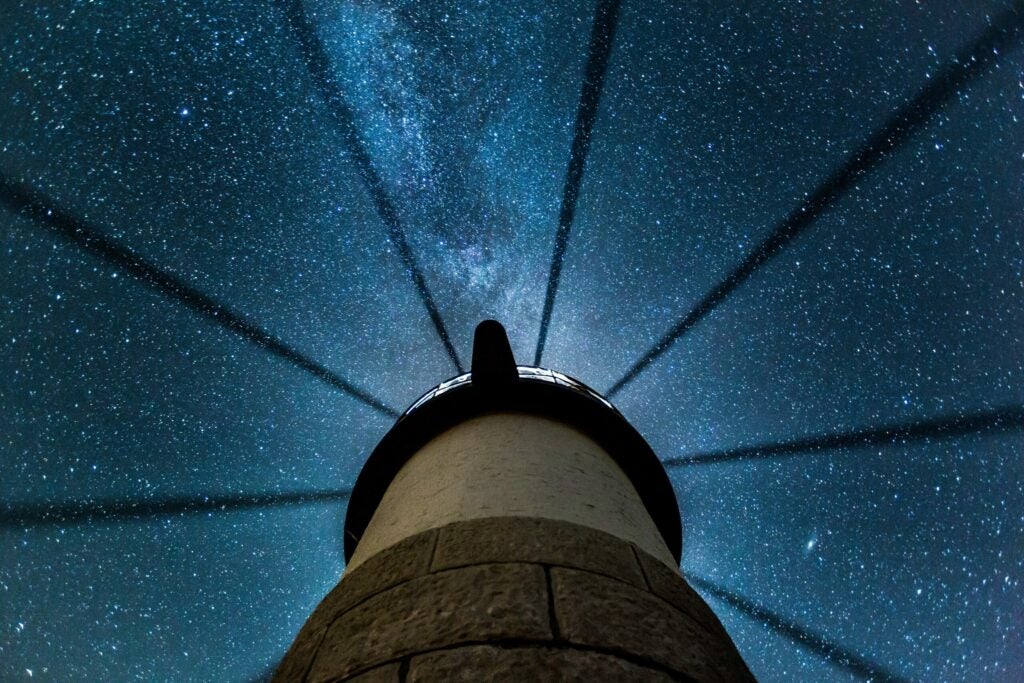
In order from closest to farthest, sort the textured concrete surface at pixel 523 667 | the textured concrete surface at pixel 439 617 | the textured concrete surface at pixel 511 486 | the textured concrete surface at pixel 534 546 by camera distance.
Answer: the textured concrete surface at pixel 523 667
the textured concrete surface at pixel 439 617
the textured concrete surface at pixel 534 546
the textured concrete surface at pixel 511 486

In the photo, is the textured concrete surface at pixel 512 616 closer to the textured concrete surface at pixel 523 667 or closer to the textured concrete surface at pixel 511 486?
the textured concrete surface at pixel 523 667

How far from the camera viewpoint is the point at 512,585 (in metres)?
1.74

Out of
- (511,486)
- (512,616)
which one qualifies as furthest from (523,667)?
(511,486)

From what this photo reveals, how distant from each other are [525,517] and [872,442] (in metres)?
4.17

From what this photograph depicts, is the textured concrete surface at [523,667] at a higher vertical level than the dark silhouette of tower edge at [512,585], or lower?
lower

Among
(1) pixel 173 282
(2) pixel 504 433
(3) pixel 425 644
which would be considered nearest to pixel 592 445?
(2) pixel 504 433

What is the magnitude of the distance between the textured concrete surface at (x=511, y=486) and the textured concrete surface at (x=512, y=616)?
0.15 meters

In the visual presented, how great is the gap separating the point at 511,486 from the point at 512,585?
691mm

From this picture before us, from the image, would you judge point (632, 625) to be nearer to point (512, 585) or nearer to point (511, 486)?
point (512, 585)

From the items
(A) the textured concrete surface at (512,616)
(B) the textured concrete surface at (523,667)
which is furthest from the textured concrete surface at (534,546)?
(B) the textured concrete surface at (523,667)

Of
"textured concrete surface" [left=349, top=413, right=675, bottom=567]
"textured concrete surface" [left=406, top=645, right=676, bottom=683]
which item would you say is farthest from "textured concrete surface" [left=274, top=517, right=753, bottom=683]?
"textured concrete surface" [left=349, top=413, right=675, bottom=567]

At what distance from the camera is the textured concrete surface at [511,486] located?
2281 millimetres

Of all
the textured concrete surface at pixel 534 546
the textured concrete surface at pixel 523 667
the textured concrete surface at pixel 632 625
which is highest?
the textured concrete surface at pixel 534 546

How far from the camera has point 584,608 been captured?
5.48 feet
